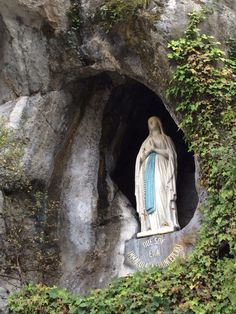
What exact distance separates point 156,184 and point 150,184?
0.09m

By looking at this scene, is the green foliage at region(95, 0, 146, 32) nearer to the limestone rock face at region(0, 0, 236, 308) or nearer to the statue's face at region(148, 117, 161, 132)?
the limestone rock face at region(0, 0, 236, 308)

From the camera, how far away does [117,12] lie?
28.9 feet

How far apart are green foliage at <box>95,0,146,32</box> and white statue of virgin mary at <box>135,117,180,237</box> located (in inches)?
62.1

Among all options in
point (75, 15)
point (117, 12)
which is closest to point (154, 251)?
point (117, 12)

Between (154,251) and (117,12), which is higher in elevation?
(117,12)

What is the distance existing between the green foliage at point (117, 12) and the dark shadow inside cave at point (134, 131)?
135 centimetres

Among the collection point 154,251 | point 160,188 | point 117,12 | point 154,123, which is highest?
point 117,12

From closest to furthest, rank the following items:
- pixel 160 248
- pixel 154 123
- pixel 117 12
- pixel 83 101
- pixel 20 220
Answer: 1. pixel 160 248
2. pixel 117 12
3. pixel 20 220
4. pixel 154 123
5. pixel 83 101

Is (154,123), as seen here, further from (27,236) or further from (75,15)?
(27,236)

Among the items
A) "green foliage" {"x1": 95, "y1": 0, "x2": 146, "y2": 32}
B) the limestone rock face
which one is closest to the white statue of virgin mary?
the limestone rock face

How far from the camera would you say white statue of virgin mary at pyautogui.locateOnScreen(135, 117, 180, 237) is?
871cm

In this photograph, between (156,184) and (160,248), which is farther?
(156,184)

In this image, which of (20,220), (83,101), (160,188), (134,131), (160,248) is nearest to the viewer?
(160,248)

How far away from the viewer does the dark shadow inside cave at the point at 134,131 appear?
998 cm
